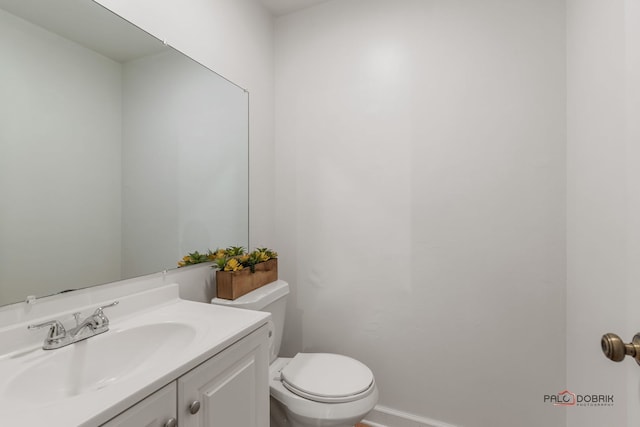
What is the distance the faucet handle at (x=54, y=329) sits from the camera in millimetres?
765

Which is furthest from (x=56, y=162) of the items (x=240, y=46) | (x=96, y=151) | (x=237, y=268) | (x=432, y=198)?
(x=432, y=198)

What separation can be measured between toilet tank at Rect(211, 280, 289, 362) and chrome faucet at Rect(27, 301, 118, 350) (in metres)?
0.44

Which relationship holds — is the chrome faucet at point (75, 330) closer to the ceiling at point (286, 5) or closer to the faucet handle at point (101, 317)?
the faucet handle at point (101, 317)

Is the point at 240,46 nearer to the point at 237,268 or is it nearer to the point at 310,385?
the point at 237,268

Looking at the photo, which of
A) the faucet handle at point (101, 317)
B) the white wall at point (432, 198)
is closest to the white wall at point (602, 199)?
the white wall at point (432, 198)

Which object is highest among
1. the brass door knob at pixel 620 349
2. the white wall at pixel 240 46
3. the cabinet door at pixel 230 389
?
the white wall at pixel 240 46

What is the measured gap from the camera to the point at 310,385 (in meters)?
1.21

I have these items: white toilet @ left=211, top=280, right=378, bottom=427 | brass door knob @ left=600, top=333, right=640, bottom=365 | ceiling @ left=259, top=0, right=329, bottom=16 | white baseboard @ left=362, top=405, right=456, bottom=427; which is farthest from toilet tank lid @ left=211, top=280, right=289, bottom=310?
ceiling @ left=259, top=0, right=329, bottom=16

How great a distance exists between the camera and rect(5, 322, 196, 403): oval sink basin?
0.67 m

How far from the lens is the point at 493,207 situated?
1361 mm

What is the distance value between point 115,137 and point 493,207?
5.32 ft

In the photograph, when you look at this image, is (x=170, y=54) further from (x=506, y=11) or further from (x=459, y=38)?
(x=506, y=11)

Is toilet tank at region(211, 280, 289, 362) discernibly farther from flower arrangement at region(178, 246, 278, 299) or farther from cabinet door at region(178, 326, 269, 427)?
cabinet door at region(178, 326, 269, 427)

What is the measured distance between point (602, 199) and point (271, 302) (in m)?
1.35
